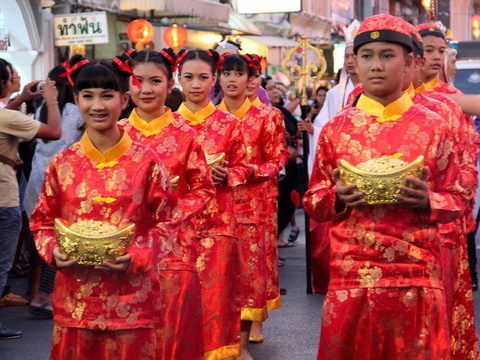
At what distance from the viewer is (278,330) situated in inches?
338

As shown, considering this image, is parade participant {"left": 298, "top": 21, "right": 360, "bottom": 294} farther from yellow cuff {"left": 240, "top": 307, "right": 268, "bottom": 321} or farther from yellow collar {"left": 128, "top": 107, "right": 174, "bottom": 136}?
yellow collar {"left": 128, "top": 107, "right": 174, "bottom": 136}

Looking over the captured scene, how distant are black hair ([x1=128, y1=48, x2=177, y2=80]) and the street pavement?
2.31m

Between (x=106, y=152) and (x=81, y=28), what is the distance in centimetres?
1363

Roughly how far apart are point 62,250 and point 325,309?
40.6 inches

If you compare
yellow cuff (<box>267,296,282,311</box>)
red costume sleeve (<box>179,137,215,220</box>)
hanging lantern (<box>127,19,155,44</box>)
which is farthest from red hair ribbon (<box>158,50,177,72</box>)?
hanging lantern (<box>127,19,155,44</box>)

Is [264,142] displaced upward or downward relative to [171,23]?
downward

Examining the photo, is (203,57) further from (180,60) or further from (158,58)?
(158,58)

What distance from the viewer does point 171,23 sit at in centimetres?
2352

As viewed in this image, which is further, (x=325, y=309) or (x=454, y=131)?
(x=454, y=131)

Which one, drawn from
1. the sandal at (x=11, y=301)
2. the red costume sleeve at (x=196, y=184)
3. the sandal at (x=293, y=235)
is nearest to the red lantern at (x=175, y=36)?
the sandal at (x=293, y=235)

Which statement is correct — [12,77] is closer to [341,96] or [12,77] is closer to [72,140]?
[72,140]

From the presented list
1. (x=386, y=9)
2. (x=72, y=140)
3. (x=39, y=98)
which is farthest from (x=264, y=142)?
(x=386, y=9)

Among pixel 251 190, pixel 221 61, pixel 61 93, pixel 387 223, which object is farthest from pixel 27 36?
pixel 387 223

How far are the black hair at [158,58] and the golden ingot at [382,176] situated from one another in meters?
1.78
